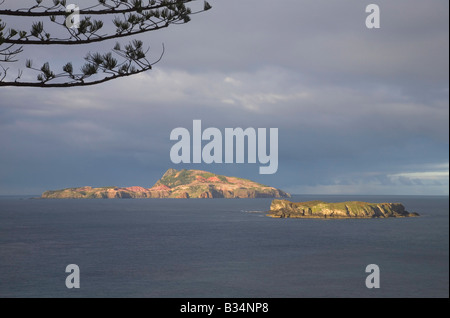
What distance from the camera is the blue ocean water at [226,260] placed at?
221 feet

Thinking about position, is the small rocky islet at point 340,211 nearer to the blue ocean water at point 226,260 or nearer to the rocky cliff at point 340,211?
the rocky cliff at point 340,211

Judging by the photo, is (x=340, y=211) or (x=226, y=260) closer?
(x=226, y=260)

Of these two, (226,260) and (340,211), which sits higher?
(340,211)

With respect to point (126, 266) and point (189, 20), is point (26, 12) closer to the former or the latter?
point (189, 20)

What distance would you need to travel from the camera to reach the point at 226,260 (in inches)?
3649

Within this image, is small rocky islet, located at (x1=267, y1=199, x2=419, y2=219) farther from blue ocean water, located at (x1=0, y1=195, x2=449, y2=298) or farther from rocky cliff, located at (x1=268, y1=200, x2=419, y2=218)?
blue ocean water, located at (x1=0, y1=195, x2=449, y2=298)

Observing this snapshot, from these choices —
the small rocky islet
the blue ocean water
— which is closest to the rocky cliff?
the small rocky islet

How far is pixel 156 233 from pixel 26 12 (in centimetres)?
13080

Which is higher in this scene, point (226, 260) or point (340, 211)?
point (340, 211)

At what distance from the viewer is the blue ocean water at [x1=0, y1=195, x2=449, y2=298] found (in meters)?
67.4

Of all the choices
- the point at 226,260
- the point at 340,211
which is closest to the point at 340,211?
the point at 340,211

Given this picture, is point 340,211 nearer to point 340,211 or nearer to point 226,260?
point 340,211

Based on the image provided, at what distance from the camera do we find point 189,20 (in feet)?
51.1

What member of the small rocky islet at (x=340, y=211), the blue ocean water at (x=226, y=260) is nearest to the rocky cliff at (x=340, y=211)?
the small rocky islet at (x=340, y=211)
